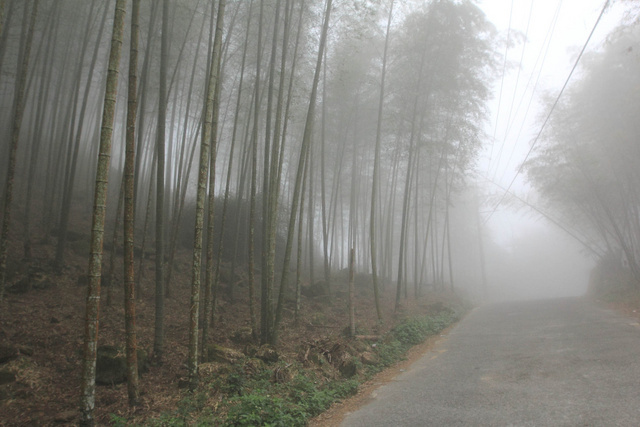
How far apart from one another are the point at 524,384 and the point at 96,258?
4135 millimetres

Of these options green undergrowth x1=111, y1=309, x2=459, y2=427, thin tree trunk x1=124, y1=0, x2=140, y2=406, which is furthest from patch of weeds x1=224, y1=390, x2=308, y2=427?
thin tree trunk x1=124, y1=0, x2=140, y2=406

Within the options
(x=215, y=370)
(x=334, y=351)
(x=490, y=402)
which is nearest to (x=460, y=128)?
(x=334, y=351)

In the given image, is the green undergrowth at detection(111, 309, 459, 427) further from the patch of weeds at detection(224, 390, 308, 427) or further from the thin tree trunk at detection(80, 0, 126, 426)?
the thin tree trunk at detection(80, 0, 126, 426)

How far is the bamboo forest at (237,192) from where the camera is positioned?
11.0 ft

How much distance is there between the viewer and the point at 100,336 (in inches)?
179

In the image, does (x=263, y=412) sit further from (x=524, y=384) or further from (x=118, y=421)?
(x=524, y=384)

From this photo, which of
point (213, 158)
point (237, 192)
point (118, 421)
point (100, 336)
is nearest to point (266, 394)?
point (118, 421)

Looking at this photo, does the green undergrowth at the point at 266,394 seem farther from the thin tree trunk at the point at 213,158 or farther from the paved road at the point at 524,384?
the thin tree trunk at the point at 213,158

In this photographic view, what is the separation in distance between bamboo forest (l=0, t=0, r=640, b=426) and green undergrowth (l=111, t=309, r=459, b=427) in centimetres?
3

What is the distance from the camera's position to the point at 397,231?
2644 centimetres

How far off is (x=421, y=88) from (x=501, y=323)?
5.99m

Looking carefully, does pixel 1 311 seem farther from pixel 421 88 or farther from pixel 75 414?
pixel 421 88

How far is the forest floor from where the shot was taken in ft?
10.7

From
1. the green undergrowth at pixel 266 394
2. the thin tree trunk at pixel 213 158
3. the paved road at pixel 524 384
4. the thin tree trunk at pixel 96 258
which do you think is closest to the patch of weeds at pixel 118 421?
the green undergrowth at pixel 266 394
